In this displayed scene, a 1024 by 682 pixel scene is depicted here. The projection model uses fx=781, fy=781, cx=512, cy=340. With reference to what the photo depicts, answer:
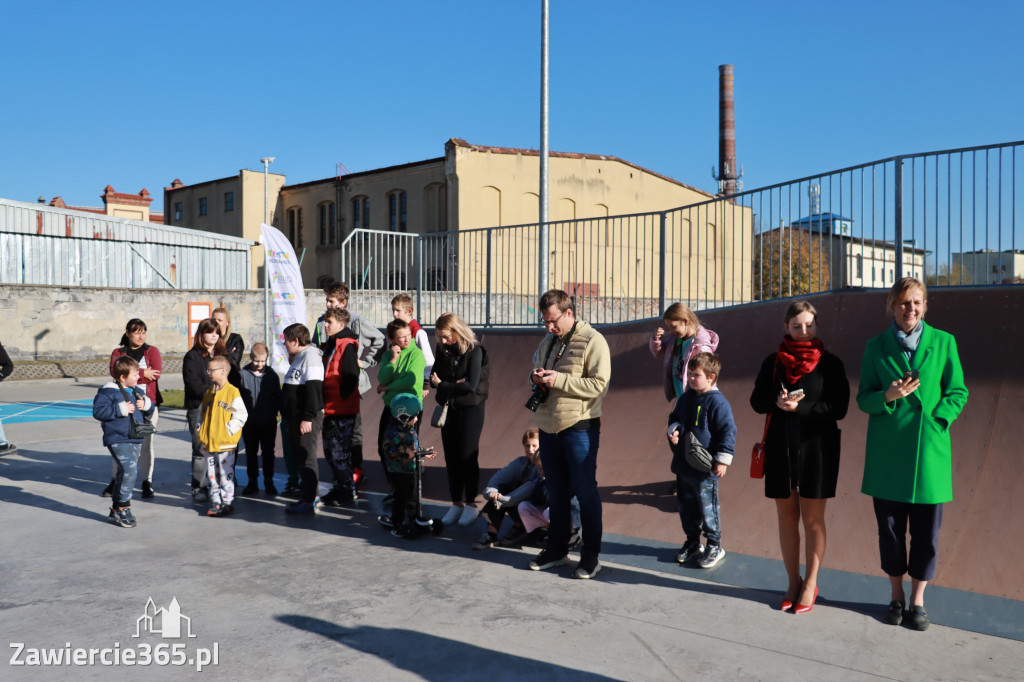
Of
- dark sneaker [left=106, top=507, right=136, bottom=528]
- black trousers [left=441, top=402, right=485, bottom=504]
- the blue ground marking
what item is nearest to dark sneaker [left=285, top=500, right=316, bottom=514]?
dark sneaker [left=106, top=507, right=136, bottom=528]

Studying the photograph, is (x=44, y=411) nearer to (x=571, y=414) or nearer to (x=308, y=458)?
(x=308, y=458)

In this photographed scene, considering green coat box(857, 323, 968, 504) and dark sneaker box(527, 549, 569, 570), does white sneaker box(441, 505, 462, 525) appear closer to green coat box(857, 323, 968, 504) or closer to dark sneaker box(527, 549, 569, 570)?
dark sneaker box(527, 549, 569, 570)

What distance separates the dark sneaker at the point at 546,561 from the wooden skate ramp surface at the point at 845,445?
2.62ft

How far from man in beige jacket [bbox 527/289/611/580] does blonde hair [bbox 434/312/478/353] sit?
120 cm

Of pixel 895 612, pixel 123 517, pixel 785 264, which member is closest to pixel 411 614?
pixel 895 612

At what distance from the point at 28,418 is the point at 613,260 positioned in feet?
36.3

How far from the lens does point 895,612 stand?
4.28 m

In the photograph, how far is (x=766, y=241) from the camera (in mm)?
9469

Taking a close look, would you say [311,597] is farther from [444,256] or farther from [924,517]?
[444,256]

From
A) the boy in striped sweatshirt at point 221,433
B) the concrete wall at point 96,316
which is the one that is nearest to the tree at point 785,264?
the boy in striped sweatshirt at point 221,433

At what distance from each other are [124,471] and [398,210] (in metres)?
30.6

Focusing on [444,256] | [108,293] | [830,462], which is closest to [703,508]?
[830,462]

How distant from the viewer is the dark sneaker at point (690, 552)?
17.4ft

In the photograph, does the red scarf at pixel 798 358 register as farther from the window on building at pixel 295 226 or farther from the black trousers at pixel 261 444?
the window on building at pixel 295 226
